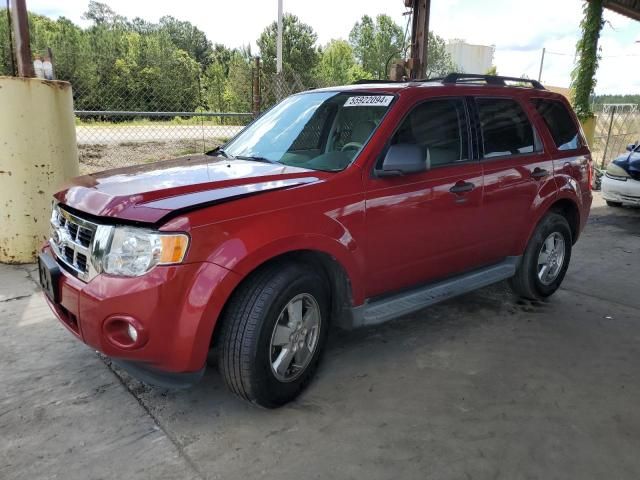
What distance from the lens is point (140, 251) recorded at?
2.48m

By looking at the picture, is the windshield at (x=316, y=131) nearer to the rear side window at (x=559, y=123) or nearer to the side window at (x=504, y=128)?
the side window at (x=504, y=128)

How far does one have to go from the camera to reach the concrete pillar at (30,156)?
15.9 ft

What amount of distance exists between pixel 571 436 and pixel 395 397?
37.2 inches

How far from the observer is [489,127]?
4070 millimetres

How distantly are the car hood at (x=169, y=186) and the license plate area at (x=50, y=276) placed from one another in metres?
0.34

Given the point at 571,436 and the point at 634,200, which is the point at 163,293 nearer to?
the point at 571,436

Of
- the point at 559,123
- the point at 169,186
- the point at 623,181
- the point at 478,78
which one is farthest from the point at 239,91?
the point at 169,186

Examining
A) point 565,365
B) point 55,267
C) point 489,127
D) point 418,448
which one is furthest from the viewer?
point 489,127

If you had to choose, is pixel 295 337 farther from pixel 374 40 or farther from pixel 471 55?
pixel 471 55

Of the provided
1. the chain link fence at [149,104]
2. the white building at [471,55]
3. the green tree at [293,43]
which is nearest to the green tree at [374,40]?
the green tree at [293,43]

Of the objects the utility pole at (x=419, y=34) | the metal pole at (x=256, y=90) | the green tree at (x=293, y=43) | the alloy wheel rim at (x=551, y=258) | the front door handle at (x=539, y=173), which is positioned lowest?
the alloy wheel rim at (x=551, y=258)

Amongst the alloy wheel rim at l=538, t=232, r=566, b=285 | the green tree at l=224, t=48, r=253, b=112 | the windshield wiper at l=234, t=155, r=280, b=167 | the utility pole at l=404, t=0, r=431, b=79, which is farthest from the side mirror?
the green tree at l=224, t=48, r=253, b=112

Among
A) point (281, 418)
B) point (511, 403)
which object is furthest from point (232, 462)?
point (511, 403)

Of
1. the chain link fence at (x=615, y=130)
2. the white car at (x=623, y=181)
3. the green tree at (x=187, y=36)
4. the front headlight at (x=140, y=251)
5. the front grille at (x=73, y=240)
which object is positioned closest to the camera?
the front headlight at (x=140, y=251)
